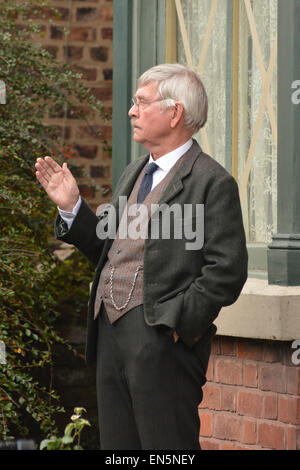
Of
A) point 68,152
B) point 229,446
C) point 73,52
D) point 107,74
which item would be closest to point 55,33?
point 73,52

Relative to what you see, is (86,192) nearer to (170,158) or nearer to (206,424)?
(206,424)

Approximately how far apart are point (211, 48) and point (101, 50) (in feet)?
8.88

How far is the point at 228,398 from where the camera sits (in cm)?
422

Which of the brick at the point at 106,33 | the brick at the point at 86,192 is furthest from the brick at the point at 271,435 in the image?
the brick at the point at 106,33

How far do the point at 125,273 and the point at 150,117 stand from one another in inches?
22.4

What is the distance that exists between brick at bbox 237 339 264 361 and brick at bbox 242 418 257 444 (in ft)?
0.96

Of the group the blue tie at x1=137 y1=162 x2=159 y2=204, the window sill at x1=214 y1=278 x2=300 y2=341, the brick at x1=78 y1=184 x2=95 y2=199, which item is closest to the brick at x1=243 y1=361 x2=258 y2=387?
the window sill at x1=214 y1=278 x2=300 y2=341

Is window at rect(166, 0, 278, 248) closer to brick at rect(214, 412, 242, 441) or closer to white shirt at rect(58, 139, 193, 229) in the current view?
brick at rect(214, 412, 242, 441)

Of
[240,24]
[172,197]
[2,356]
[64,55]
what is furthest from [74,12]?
[172,197]

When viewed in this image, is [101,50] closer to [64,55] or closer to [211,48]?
[64,55]

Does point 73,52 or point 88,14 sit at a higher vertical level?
point 88,14

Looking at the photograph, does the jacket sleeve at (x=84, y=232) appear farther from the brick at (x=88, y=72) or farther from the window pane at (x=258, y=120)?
the brick at (x=88, y=72)

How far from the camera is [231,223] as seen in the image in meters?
3.08
